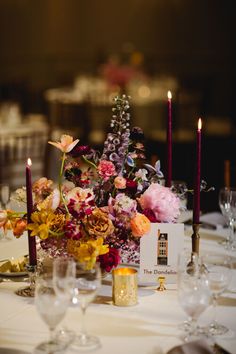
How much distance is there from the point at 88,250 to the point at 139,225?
0.16 m

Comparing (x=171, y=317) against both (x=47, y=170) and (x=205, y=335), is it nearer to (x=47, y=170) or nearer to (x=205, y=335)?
(x=205, y=335)

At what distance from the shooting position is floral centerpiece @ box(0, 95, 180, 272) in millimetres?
1867

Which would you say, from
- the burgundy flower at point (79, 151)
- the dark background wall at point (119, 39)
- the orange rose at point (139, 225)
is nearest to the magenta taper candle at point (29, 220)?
the burgundy flower at point (79, 151)

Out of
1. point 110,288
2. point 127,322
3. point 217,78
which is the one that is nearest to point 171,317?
point 127,322

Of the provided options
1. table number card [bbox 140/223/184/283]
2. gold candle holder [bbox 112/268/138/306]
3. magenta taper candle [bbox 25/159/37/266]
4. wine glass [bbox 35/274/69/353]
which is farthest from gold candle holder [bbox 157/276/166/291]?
wine glass [bbox 35/274/69/353]

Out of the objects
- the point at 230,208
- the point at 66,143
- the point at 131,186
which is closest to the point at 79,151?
the point at 66,143

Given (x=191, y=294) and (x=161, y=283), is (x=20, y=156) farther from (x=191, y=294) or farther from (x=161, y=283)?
(x=191, y=294)

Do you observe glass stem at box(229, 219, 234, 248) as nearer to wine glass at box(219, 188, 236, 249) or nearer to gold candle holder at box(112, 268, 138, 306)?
wine glass at box(219, 188, 236, 249)

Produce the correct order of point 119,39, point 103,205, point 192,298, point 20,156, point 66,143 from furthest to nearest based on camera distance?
point 119,39 → point 20,156 → point 103,205 → point 66,143 → point 192,298

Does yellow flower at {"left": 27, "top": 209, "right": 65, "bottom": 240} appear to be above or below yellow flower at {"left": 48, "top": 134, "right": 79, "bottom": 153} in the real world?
below

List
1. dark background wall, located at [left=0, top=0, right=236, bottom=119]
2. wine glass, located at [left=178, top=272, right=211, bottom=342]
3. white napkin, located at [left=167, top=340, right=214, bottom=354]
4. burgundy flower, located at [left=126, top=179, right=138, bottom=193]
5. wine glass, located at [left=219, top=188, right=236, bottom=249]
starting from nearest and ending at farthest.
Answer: white napkin, located at [left=167, top=340, right=214, bottom=354] → wine glass, located at [left=178, top=272, right=211, bottom=342] → burgundy flower, located at [left=126, top=179, right=138, bottom=193] → wine glass, located at [left=219, top=188, right=236, bottom=249] → dark background wall, located at [left=0, top=0, right=236, bottom=119]

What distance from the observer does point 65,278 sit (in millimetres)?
1560

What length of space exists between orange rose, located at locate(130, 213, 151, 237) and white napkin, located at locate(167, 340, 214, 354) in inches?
17.1

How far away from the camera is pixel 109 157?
202 centimetres
